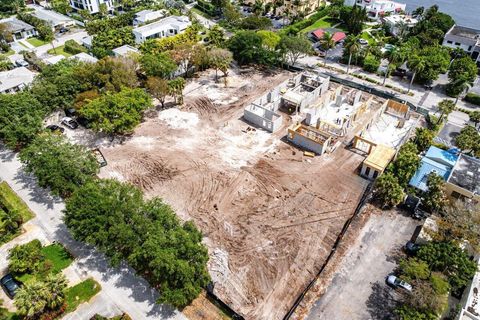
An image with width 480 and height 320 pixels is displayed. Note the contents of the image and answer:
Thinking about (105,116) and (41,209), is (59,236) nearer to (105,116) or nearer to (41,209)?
→ (41,209)

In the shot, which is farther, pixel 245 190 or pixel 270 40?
pixel 270 40

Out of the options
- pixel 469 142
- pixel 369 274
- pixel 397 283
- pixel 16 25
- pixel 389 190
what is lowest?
pixel 369 274

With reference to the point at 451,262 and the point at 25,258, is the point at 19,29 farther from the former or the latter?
the point at 451,262

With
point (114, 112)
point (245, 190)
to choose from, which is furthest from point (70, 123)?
point (245, 190)

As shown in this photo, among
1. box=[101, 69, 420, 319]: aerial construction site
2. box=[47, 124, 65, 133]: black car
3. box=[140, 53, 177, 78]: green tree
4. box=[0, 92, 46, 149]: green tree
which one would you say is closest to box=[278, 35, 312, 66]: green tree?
box=[101, 69, 420, 319]: aerial construction site

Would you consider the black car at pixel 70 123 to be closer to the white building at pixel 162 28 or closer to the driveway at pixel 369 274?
the white building at pixel 162 28
